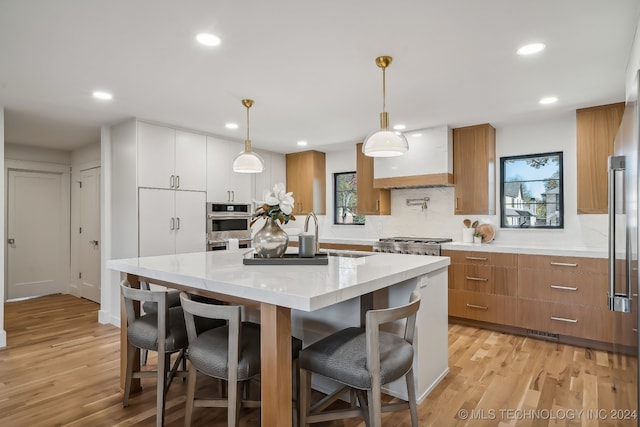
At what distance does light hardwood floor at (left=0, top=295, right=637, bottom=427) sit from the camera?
2.14 m

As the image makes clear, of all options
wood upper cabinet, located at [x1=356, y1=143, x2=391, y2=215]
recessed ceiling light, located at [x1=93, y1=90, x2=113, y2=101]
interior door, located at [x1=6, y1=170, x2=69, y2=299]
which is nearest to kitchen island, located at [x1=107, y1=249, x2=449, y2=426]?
recessed ceiling light, located at [x1=93, y1=90, x2=113, y2=101]

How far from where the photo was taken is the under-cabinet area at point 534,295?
3312 mm

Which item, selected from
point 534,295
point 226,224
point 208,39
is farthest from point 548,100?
point 226,224

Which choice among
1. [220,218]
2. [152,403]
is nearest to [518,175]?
[220,218]

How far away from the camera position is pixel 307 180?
586 centimetres

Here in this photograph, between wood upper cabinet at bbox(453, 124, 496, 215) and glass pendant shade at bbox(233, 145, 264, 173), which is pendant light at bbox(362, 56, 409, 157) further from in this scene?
wood upper cabinet at bbox(453, 124, 496, 215)

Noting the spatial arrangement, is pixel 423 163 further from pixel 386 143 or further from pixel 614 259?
pixel 614 259

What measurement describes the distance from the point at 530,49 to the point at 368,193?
298 cm

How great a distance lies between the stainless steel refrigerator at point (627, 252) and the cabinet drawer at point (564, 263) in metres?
1.88

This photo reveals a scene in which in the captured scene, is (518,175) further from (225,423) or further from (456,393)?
(225,423)

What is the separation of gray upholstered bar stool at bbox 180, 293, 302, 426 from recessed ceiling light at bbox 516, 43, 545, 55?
232 cm

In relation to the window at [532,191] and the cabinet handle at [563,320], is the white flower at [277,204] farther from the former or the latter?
the window at [532,191]

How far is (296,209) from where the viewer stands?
5965mm

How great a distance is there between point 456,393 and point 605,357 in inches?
66.7
